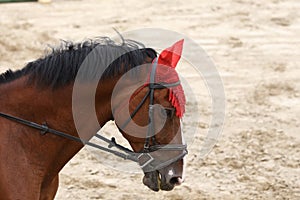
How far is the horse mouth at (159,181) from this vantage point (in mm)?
3621

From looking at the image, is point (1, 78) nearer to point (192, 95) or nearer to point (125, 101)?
point (125, 101)

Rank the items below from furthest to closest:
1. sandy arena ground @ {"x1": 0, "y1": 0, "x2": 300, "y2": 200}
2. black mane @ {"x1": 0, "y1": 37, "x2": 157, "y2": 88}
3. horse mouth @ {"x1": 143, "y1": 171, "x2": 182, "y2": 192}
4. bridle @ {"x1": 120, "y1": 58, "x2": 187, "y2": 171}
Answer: sandy arena ground @ {"x1": 0, "y1": 0, "x2": 300, "y2": 200} < horse mouth @ {"x1": 143, "y1": 171, "x2": 182, "y2": 192} < black mane @ {"x1": 0, "y1": 37, "x2": 157, "y2": 88} < bridle @ {"x1": 120, "y1": 58, "x2": 187, "y2": 171}

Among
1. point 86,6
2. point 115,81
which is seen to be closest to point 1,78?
point 115,81

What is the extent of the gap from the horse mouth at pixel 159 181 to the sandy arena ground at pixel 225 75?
198cm

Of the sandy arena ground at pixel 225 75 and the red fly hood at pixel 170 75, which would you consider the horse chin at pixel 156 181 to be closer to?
the red fly hood at pixel 170 75

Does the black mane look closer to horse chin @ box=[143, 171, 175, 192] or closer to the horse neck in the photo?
the horse neck

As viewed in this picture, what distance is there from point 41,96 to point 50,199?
65cm

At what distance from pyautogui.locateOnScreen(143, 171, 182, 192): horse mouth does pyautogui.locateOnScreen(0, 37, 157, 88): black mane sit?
0.62m

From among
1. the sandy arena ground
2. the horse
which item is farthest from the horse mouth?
the sandy arena ground

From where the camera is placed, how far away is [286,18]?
424 inches

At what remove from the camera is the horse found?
346 centimetres

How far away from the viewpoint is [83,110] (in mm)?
3594

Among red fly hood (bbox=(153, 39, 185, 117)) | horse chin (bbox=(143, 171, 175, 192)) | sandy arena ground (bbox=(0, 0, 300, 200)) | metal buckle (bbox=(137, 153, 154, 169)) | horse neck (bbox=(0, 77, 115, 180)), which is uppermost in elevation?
red fly hood (bbox=(153, 39, 185, 117))

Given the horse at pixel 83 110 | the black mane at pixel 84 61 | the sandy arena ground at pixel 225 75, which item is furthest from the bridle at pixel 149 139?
the sandy arena ground at pixel 225 75
